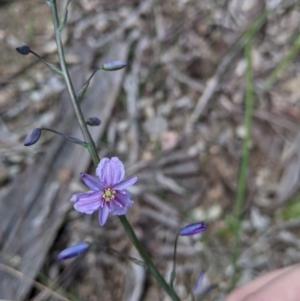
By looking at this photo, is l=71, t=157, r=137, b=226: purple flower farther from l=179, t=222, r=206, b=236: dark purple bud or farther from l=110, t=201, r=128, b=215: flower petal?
l=179, t=222, r=206, b=236: dark purple bud

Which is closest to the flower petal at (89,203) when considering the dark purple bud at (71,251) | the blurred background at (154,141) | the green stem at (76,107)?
the green stem at (76,107)

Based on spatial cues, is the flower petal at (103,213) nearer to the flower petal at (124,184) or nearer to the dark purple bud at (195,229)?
the flower petal at (124,184)

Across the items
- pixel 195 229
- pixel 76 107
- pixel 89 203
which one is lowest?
pixel 195 229

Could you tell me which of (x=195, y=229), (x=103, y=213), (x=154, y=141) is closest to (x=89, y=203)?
(x=103, y=213)

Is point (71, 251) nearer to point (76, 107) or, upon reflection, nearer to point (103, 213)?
point (103, 213)

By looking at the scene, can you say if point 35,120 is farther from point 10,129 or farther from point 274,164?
point 274,164

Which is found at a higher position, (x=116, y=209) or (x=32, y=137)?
(x=32, y=137)

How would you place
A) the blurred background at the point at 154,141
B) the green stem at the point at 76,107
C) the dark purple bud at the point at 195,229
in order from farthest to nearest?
the blurred background at the point at 154,141 → the dark purple bud at the point at 195,229 → the green stem at the point at 76,107
